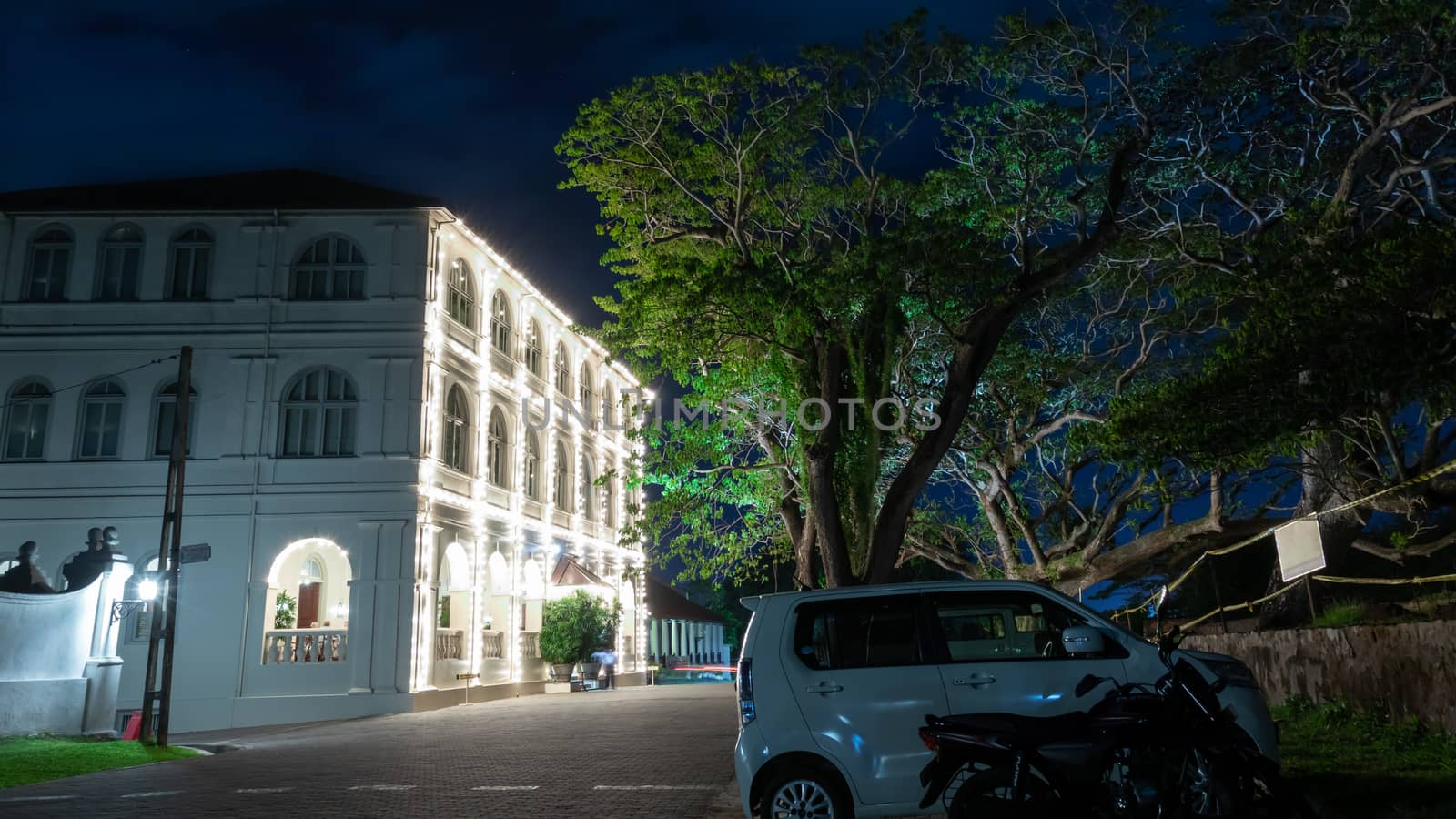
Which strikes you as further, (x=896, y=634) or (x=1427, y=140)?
(x=1427, y=140)

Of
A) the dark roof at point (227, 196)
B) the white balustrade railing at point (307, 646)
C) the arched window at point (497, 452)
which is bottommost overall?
the white balustrade railing at point (307, 646)

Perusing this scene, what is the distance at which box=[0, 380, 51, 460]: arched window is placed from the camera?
2717 cm

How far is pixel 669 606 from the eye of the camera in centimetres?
4566

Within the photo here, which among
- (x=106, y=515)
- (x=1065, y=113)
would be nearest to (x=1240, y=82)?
(x=1065, y=113)

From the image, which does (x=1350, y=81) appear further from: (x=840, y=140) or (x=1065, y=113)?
(x=840, y=140)

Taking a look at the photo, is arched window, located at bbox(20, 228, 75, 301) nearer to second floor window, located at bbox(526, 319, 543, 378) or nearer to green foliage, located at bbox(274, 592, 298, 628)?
green foliage, located at bbox(274, 592, 298, 628)

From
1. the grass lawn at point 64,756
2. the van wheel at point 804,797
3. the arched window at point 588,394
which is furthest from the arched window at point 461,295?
the van wheel at point 804,797

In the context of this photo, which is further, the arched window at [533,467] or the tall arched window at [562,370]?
the tall arched window at [562,370]

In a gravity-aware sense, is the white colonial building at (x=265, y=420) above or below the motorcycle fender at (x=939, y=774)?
above

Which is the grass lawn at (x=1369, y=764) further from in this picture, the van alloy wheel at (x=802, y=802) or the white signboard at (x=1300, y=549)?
the van alloy wheel at (x=802, y=802)

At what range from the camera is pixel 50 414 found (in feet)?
89.1

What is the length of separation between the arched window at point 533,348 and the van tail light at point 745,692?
91.3 ft

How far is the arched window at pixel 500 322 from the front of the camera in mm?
31719

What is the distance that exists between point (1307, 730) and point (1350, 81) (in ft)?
30.1
